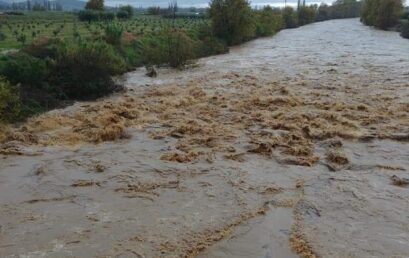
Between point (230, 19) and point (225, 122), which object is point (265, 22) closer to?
point (230, 19)

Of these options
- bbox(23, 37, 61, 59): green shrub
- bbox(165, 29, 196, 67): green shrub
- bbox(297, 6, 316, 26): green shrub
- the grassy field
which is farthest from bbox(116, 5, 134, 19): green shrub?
bbox(23, 37, 61, 59): green shrub

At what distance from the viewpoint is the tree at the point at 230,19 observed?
31.7 metres

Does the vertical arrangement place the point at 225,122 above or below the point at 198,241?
above

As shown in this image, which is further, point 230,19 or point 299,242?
point 230,19

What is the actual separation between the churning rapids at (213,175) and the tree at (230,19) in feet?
55.6

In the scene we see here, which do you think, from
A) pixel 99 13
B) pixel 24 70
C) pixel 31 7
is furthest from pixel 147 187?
pixel 31 7

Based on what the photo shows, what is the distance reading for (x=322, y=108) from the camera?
13.2 metres

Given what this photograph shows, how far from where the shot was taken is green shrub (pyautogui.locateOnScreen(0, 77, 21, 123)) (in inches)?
438

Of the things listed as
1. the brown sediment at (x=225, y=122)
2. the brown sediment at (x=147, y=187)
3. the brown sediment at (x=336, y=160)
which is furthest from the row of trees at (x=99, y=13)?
the brown sediment at (x=147, y=187)

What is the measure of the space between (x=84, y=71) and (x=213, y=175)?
8443 mm

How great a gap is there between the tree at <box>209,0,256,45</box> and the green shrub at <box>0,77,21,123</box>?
2178 cm

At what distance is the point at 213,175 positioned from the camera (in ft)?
28.0

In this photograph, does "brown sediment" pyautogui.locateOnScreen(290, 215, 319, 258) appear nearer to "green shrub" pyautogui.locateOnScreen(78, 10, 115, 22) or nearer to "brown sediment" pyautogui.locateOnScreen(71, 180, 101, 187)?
"brown sediment" pyautogui.locateOnScreen(71, 180, 101, 187)

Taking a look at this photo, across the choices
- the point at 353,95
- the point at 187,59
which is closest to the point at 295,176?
the point at 353,95
